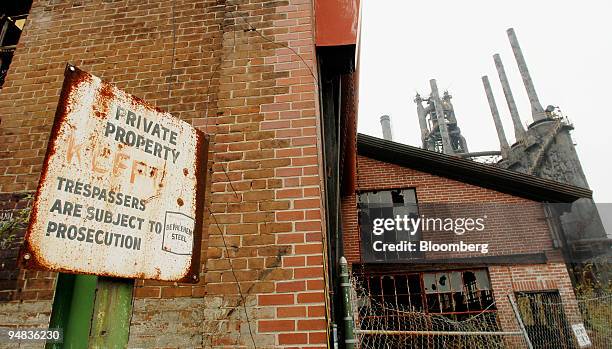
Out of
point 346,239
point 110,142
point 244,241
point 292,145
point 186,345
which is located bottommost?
point 186,345

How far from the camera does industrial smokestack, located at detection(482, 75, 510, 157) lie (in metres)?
30.0

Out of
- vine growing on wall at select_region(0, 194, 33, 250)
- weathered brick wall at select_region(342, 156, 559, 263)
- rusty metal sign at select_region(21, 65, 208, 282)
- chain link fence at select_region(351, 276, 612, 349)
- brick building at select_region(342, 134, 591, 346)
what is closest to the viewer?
rusty metal sign at select_region(21, 65, 208, 282)

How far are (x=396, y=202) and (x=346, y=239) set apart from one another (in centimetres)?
201

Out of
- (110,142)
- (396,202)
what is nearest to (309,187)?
(110,142)

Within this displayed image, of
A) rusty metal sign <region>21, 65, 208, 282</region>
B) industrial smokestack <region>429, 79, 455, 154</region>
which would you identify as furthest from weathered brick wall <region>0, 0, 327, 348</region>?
industrial smokestack <region>429, 79, 455, 154</region>

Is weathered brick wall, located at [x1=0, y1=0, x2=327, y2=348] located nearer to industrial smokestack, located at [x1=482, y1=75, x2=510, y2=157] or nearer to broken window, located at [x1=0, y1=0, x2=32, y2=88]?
broken window, located at [x1=0, y1=0, x2=32, y2=88]

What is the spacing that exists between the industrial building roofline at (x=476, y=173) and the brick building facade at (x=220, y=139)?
342 inches

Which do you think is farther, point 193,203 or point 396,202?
point 396,202

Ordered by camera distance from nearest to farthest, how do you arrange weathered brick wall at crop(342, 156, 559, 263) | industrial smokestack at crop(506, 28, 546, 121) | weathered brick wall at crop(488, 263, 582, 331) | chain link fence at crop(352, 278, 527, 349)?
chain link fence at crop(352, 278, 527, 349) < weathered brick wall at crop(488, 263, 582, 331) < weathered brick wall at crop(342, 156, 559, 263) < industrial smokestack at crop(506, 28, 546, 121)

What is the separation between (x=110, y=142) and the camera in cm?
145

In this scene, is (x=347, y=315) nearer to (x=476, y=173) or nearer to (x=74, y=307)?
(x=74, y=307)

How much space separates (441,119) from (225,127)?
114ft

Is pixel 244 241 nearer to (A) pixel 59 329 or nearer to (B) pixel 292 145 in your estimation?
(B) pixel 292 145

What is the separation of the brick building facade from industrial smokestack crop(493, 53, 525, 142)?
30488 millimetres
